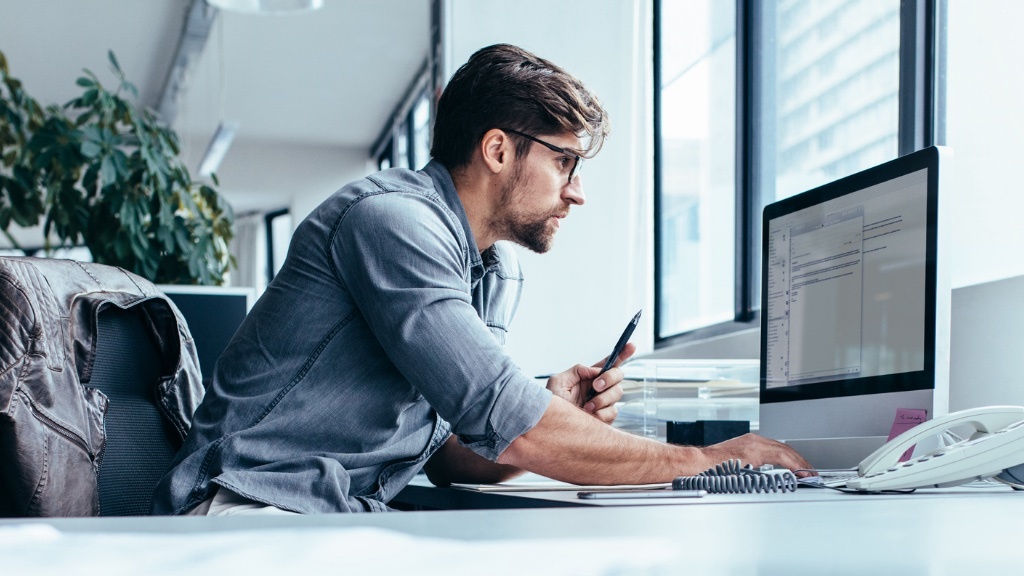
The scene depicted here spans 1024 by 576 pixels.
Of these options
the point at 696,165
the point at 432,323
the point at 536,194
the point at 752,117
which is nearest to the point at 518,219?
the point at 536,194

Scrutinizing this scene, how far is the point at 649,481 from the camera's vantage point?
147 centimetres

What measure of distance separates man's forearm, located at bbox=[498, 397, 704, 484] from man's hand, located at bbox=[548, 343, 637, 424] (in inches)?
10.3

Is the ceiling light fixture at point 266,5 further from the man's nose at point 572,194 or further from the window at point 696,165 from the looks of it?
the man's nose at point 572,194

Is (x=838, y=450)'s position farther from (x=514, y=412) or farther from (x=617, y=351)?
(x=514, y=412)

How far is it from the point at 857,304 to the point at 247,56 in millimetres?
5857

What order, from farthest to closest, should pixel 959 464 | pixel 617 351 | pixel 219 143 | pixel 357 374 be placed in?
pixel 219 143, pixel 617 351, pixel 357 374, pixel 959 464

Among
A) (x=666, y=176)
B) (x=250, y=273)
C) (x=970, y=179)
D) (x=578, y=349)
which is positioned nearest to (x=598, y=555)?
(x=970, y=179)

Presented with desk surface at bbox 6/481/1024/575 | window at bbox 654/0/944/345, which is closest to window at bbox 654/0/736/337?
window at bbox 654/0/944/345

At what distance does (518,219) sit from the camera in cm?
181

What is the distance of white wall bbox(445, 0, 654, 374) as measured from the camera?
11.5ft

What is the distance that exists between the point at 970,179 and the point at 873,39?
0.71 metres

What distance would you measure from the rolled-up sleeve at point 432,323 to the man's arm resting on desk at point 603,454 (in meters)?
0.03

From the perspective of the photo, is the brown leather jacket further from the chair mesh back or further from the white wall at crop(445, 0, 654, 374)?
the white wall at crop(445, 0, 654, 374)

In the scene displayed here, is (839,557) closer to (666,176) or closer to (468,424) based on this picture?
(468,424)
